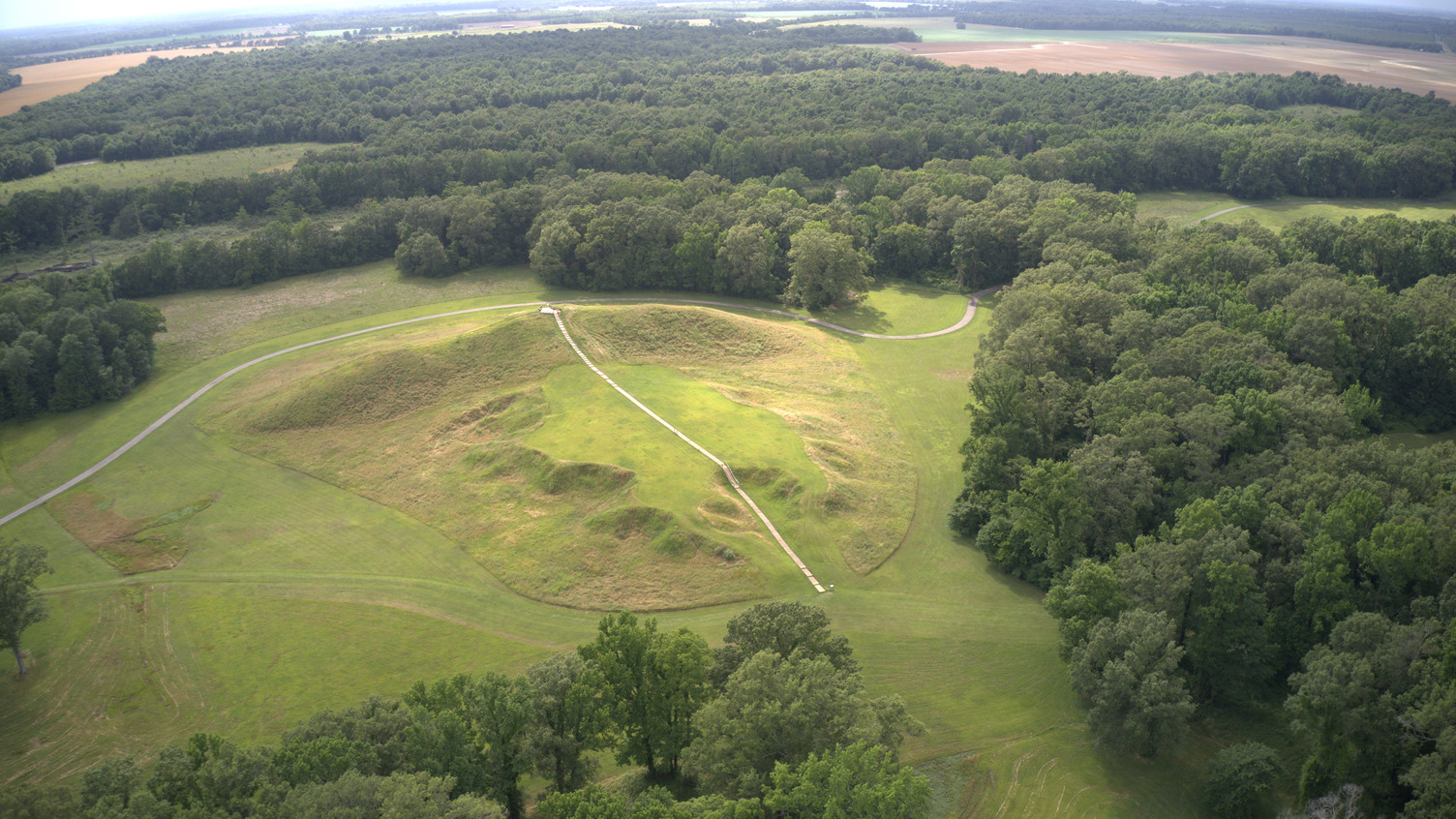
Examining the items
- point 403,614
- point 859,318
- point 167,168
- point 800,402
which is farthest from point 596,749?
point 167,168

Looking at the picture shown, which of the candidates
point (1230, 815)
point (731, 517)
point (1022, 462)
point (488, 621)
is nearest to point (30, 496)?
point (488, 621)

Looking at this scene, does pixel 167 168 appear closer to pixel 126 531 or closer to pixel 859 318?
pixel 126 531

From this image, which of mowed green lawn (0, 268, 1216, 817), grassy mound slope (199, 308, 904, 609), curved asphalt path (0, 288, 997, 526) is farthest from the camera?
curved asphalt path (0, 288, 997, 526)

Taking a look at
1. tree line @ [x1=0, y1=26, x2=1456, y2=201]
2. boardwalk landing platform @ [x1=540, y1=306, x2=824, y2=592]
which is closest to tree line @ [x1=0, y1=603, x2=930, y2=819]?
boardwalk landing platform @ [x1=540, y1=306, x2=824, y2=592]

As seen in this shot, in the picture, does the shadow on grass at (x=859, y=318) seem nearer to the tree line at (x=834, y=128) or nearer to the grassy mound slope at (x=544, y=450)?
the grassy mound slope at (x=544, y=450)

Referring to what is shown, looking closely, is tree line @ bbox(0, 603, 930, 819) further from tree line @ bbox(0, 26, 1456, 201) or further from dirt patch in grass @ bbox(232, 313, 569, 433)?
tree line @ bbox(0, 26, 1456, 201)
